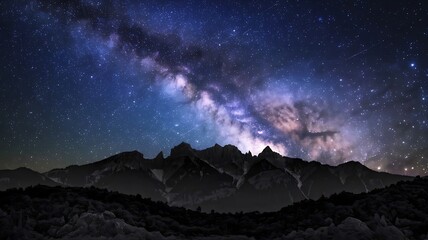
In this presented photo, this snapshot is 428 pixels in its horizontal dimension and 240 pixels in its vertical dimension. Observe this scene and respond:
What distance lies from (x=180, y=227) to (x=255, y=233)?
4.47 meters

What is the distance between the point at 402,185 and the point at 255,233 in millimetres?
10688

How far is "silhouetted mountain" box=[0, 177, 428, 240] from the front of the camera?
1931 cm

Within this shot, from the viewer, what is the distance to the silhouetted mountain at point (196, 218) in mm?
19312

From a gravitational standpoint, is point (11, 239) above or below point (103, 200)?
below

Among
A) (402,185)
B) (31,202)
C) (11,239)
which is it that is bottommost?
(11,239)

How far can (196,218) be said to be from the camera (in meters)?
26.6

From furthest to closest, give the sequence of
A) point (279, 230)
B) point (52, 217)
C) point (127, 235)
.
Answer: point (279, 230) < point (52, 217) < point (127, 235)

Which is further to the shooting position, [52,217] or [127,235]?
[52,217]

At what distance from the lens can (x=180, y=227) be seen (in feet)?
76.0

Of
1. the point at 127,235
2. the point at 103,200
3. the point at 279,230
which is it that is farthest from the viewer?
the point at 103,200

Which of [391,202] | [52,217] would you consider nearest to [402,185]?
[391,202]

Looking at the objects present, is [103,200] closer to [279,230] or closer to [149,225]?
[149,225]

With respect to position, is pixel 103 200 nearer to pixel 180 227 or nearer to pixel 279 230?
pixel 180 227

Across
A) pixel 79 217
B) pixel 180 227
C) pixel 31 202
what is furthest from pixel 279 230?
pixel 31 202
